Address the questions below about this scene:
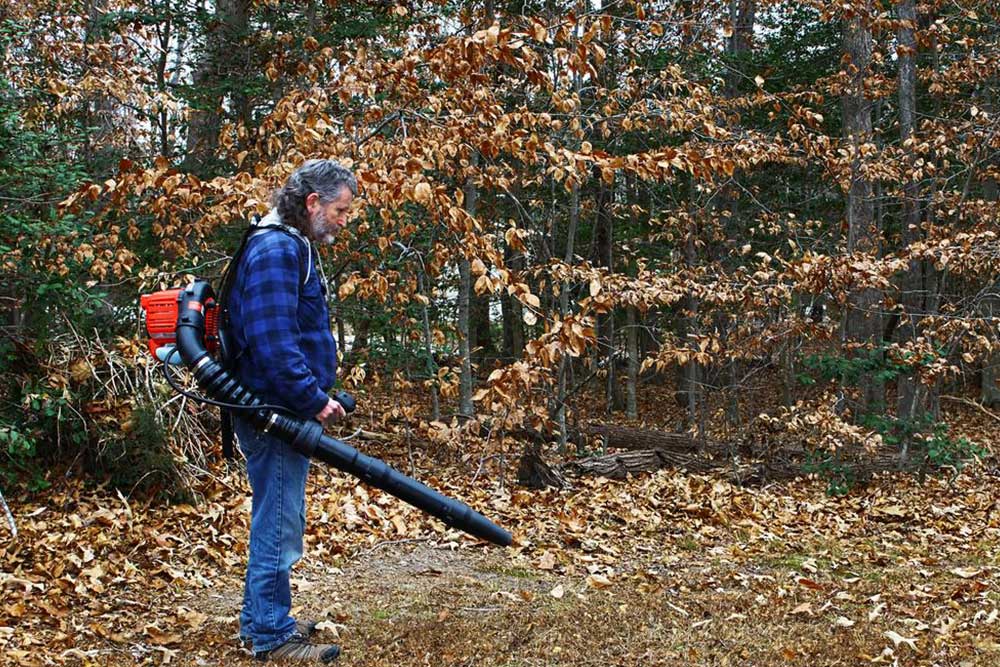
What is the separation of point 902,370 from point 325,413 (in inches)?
291

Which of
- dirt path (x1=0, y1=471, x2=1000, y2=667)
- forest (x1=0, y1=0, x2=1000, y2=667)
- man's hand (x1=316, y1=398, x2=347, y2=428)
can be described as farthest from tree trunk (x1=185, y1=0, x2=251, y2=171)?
man's hand (x1=316, y1=398, x2=347, y2=428)

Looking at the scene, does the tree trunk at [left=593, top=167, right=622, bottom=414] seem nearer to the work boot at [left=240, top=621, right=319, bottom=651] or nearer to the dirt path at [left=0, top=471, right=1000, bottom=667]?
the dirt path at [left=0, top=471, right=1000, bottom=667]

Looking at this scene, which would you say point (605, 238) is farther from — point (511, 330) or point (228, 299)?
point (228, 299)

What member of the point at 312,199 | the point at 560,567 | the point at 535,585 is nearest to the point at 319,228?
the point at 312,199

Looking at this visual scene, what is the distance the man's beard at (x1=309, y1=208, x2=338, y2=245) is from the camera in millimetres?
3744

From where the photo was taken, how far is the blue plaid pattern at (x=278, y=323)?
3.56 meters

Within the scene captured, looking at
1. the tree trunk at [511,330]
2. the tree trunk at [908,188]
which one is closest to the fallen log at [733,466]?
the tree trunk at [908,188]

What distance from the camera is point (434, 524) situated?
22.5 ft

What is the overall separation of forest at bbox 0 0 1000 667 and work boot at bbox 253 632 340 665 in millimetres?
196

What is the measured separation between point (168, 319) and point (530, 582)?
275 centimetres

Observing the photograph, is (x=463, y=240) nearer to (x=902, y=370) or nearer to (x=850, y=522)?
(x=850, y=522)

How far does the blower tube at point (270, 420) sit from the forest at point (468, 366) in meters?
0.80

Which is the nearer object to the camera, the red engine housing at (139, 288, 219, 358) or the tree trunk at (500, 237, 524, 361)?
the red engine housing at (139, 288, 219, 358)

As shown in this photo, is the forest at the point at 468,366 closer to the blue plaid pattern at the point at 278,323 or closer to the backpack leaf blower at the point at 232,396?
the backpack leaf blower at the point at 232,396
